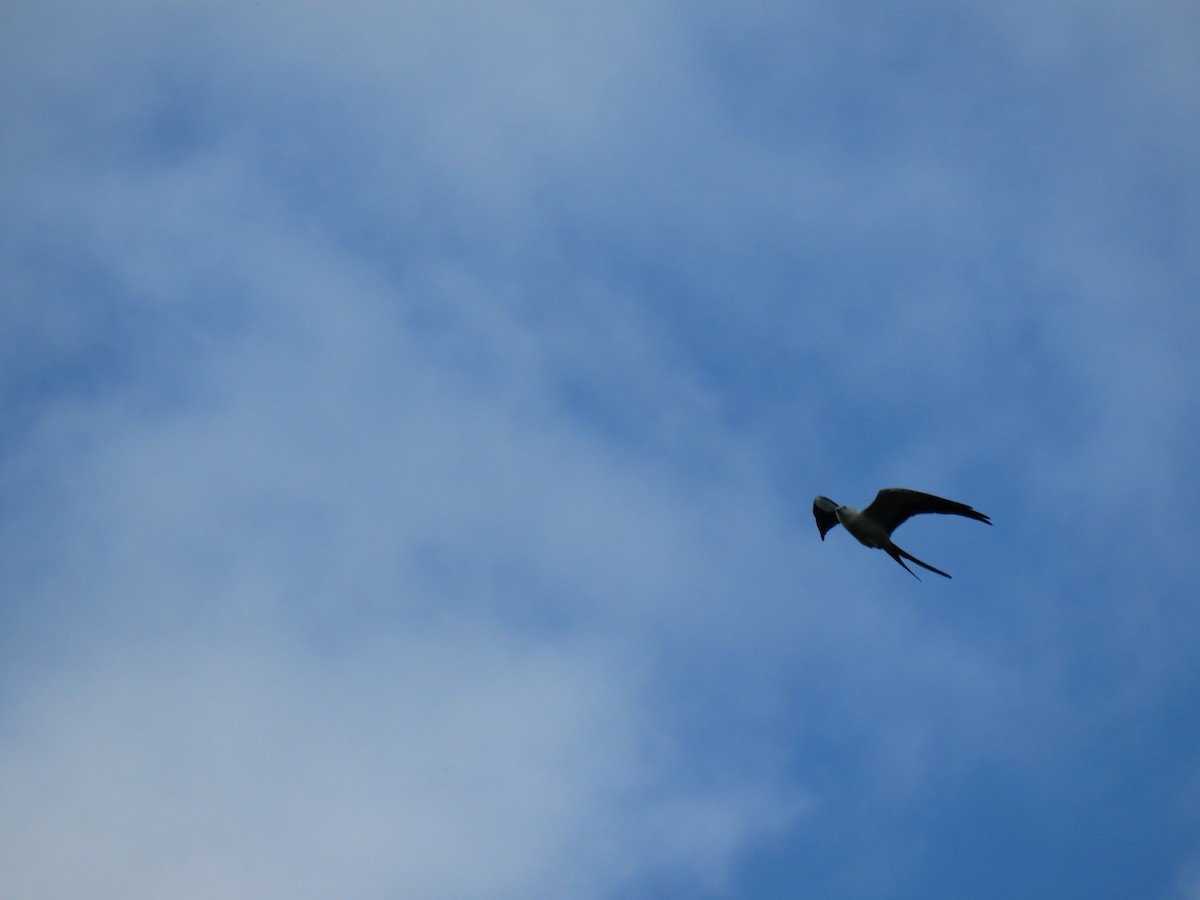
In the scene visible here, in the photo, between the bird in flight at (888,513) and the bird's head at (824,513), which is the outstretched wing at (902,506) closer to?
the bird in flight at (888,513)

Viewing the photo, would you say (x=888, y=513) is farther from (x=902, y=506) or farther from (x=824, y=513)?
(x=824, y=513)

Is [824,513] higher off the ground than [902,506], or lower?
higher

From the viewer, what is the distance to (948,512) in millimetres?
25328

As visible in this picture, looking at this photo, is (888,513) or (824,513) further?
(824,513)

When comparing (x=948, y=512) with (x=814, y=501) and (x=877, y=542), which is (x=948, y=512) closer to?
(x=877, y=542)

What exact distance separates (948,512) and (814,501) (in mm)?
4591

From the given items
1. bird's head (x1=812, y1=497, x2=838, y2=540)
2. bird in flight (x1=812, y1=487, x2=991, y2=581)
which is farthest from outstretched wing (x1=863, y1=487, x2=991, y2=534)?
bird's head (x1=812, y1=497, x2=838, y2=540)

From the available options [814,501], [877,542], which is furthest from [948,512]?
[814,501]

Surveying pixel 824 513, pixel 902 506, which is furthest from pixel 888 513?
pixel 824 513

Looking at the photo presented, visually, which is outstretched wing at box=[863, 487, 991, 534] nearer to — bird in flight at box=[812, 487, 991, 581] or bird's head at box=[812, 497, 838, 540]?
bird in flight at box=[812, 487, 991, 581]

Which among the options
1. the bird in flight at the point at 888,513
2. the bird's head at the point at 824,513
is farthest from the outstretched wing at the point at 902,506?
the bird's head at the point at 824,513

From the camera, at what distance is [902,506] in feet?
85.3

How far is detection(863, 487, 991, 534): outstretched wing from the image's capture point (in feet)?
83.1

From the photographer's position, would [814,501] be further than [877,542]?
Yes
